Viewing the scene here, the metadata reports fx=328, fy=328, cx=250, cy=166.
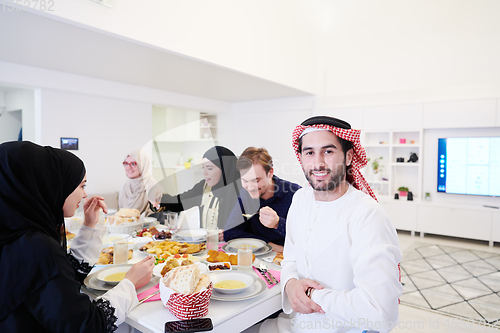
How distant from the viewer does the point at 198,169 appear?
3488mm

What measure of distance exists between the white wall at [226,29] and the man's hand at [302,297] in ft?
8.82

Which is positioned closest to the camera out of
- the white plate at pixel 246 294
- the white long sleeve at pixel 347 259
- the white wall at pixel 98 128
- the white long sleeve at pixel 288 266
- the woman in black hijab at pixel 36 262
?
the woman in black hijab at pixel 36 262

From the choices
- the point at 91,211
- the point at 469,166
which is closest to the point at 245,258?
the point at 91,211

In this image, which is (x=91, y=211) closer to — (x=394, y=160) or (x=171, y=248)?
(x=171, y=248)

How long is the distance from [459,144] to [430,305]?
3193 mm

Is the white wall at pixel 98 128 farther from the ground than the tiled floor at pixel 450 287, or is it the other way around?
the white wall at pixel 98 128

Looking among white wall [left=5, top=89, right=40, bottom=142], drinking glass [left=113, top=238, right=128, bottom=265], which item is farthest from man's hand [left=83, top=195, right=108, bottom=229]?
white wall [left=5, top=89, right=40, bottom=142]

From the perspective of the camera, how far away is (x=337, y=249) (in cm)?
128

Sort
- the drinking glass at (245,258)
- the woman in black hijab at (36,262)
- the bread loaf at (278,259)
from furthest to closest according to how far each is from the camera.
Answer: the bread loaf at (278,259), the drinking glass at (245,258), the woman in black hijab at (36,262)

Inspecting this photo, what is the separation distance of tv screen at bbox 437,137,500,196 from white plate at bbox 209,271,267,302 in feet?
16.1

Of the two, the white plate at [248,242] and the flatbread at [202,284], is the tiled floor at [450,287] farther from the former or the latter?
the flatbread at [202,284]

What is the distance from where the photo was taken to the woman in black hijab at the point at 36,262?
3.10 ft

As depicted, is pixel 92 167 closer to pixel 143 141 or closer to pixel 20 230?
pixel 143 141

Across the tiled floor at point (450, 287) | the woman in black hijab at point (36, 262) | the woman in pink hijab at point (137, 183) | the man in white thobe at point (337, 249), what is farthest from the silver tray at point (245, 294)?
the woman in pink hijab at point (137, 183)
